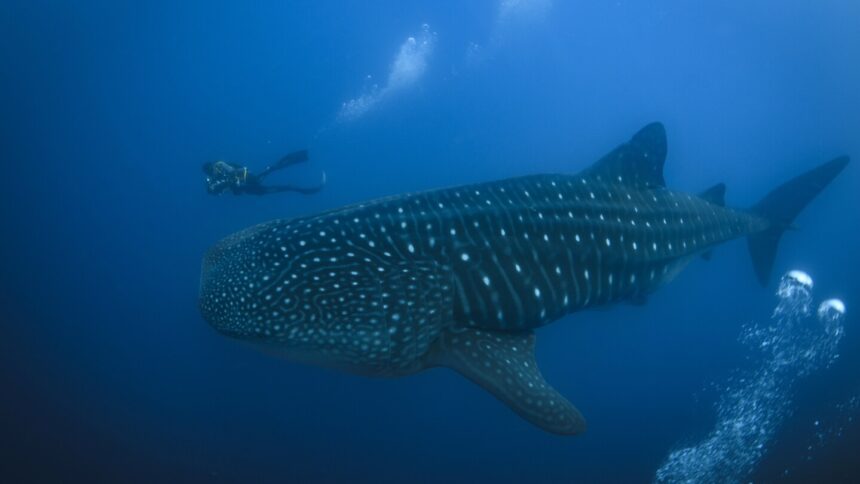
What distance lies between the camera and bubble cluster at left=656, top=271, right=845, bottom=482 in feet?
45.6

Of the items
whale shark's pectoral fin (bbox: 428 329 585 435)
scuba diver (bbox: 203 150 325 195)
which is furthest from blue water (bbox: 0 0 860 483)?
whale shark's pectoral fin (bbox: 428 329 585 435)

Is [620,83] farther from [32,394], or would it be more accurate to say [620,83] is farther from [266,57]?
[32,394]

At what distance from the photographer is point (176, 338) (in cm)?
2517

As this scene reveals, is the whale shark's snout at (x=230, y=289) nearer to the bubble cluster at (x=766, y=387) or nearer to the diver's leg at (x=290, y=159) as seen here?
the diver's leg at (x=290, y=159)

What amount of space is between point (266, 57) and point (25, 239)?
23061mm

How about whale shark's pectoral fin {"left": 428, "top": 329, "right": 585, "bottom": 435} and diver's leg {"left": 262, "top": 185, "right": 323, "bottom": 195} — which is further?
diver's leg {"left": 262, "top": 185, "right": 323, "bottom": 195}

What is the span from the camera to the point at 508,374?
3.77m

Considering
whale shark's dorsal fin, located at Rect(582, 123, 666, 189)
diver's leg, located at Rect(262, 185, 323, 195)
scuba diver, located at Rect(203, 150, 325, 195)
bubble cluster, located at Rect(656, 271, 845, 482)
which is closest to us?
whale shark's dorsal fin, located at Rect(582, 123, 666, 189)

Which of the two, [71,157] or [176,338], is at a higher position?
[71,157]

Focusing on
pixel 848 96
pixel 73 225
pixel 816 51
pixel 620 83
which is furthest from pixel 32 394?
pixel 848 96

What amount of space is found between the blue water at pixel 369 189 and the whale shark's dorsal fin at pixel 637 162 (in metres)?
10.8

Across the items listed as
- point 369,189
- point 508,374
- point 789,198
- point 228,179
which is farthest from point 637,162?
point 369,189

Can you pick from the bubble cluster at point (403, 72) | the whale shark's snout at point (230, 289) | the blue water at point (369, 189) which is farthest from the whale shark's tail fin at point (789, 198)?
the bubble cluster at point (403, 72)

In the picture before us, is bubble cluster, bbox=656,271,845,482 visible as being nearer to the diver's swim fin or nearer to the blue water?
the blue water
